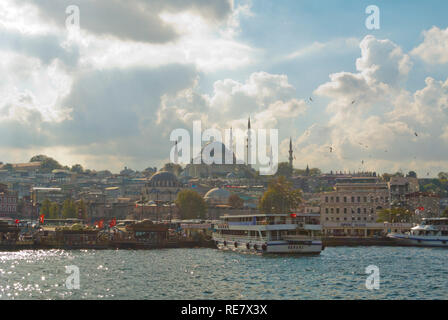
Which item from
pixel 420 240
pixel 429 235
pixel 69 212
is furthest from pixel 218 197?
pixel 429 235

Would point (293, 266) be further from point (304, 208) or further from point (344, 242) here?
point (304, 208)

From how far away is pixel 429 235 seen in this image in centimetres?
7481

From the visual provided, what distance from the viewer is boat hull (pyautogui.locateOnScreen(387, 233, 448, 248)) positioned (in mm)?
73250

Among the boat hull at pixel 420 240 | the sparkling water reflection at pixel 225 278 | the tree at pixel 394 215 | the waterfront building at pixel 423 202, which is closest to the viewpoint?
the sparkling water reflection at pixel 225 278

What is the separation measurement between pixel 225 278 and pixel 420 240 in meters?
44.8

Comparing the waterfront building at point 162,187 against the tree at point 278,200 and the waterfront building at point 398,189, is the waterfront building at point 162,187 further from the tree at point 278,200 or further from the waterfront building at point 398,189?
the waterfront building at point 398,189

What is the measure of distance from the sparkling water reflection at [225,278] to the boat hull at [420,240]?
70.0ft

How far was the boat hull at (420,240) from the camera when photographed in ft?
240

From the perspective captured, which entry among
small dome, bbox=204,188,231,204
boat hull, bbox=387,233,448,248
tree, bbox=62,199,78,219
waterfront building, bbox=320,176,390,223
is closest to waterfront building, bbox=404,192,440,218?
waterfront building, bbox=320,176,390,223

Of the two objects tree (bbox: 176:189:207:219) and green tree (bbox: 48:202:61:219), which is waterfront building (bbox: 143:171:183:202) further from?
tree (bbox: 176:189:207:219)

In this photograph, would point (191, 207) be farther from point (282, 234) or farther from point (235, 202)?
point (282, 234)

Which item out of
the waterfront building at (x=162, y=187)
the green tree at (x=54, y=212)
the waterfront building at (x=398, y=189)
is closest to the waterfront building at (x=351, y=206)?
the waterfront building at (x=398, y=189)

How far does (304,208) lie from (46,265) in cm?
9006

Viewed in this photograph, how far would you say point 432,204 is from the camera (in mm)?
108688
